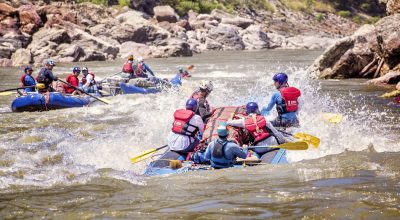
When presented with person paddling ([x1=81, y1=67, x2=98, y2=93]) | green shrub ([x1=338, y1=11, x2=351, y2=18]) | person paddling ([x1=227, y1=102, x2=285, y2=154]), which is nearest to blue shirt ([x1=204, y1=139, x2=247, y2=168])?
person paddling ([x1=227, y1=102, x2=285, y2=154])

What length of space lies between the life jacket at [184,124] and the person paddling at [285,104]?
8.31 ft

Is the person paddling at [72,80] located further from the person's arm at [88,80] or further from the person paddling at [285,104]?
the person paddling at [285,104]

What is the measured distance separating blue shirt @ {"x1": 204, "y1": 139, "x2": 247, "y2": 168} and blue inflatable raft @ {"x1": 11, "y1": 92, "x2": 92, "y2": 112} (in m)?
9.10

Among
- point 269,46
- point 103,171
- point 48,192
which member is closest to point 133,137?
point 103,171

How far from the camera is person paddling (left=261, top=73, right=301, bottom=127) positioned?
1094 cm

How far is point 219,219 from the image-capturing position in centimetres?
593

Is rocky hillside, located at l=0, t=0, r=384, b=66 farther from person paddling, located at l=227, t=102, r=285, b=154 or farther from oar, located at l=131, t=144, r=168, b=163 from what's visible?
person paddling, located at l=227, t=102, r=285, b=154

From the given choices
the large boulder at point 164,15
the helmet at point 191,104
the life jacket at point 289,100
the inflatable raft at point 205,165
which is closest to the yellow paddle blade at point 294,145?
the inflatable raft at point 205,165

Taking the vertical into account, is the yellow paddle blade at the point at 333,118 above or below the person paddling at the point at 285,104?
below

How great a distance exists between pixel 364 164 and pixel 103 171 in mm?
4269

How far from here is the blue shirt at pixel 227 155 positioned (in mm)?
8023

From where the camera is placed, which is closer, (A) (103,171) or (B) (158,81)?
(A) (103,171)

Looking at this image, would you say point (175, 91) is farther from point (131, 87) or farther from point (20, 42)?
point (20, 42)

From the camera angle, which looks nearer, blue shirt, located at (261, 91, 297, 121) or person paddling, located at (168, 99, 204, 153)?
person paddling, located at (168, 99, 204, 153)
